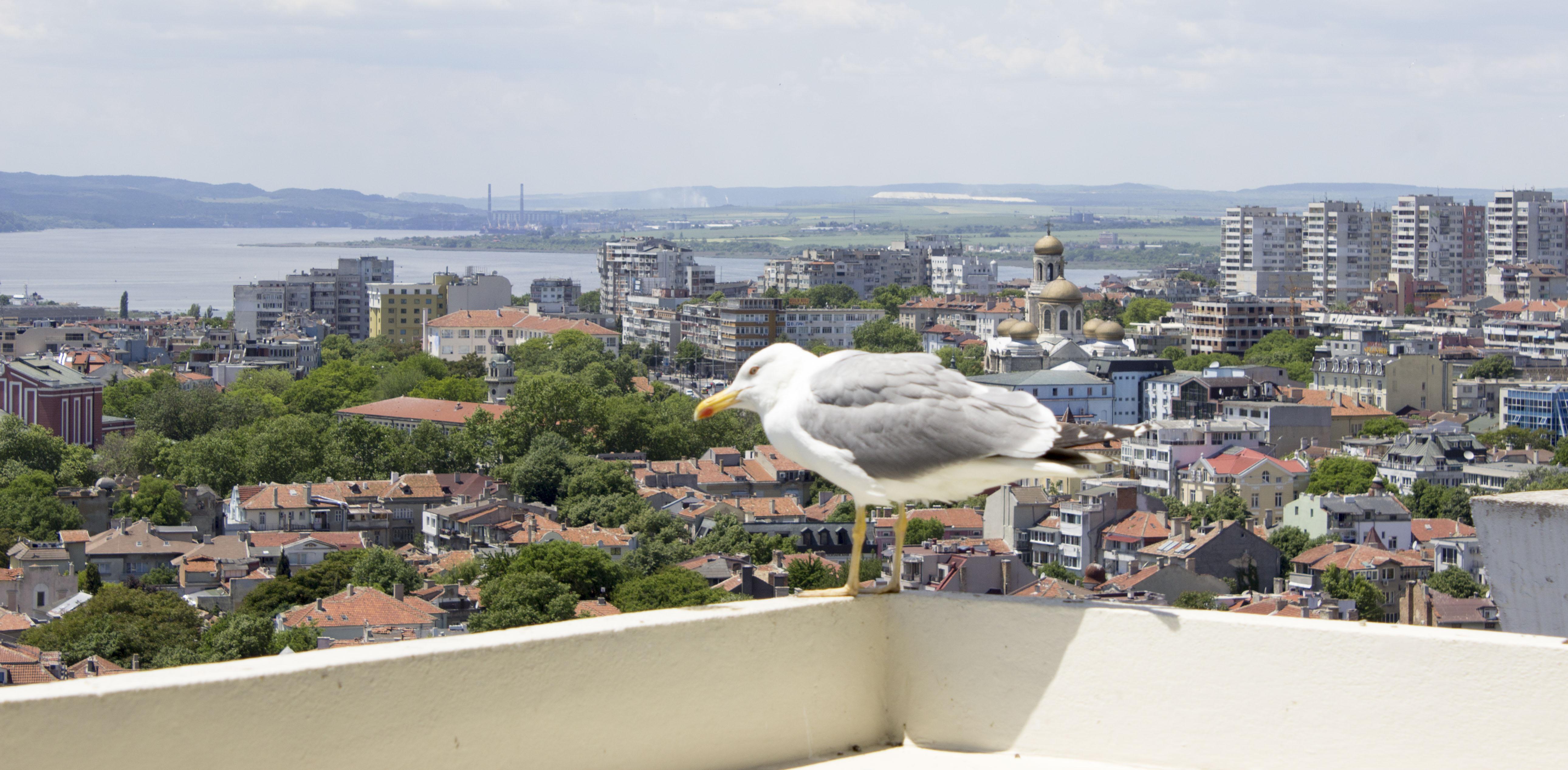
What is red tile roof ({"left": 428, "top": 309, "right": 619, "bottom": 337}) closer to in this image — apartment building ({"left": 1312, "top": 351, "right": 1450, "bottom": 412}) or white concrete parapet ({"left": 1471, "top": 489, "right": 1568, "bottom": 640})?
apartment building ({"left": 1312, "top": 351, "right": 1450, "bottom": 412})

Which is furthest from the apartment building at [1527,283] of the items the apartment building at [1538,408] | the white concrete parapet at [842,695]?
the white concrete parapet at [842,695]

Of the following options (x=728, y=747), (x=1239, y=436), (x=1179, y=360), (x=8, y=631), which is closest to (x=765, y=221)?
(x=1179, y=360)

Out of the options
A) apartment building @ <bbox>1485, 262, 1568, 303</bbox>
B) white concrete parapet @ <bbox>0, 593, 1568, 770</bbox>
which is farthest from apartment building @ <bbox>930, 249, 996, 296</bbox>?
white concrete parapet @ <bbox>0, 593, 1568, 770</bbox>

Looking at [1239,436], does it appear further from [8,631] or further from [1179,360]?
[8,631]

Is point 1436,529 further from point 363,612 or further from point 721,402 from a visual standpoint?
point 721,402

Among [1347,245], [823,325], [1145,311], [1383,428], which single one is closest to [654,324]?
[823,325]
